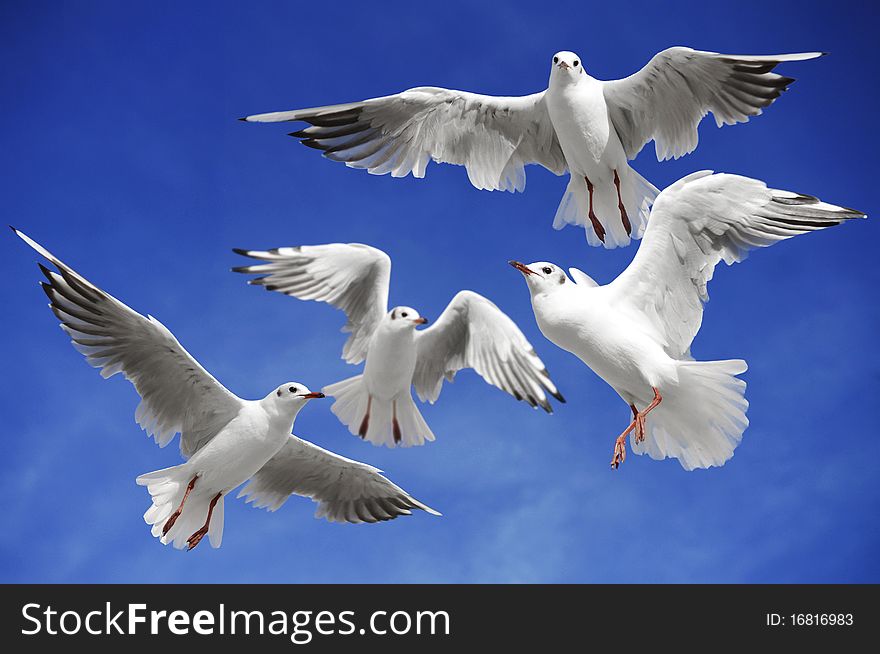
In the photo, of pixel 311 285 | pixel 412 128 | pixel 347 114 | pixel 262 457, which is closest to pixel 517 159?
pixel 412 128

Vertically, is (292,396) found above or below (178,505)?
above

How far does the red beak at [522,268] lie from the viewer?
4586 mm

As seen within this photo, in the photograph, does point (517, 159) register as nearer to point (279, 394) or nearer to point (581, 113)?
point (581, 113)

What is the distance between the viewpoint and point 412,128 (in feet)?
18.8

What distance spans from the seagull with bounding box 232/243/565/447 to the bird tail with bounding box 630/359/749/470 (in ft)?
2.49

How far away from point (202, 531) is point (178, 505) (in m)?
0.19

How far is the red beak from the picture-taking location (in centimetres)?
459

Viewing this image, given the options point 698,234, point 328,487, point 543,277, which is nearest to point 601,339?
point 543,277

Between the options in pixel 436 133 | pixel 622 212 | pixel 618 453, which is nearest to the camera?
pixel 618 453

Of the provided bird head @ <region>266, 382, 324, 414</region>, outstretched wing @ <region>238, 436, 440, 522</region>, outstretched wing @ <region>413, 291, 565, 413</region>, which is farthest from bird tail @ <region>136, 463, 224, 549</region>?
outstretched wing @ <region>413, 291, 565, 413</region>

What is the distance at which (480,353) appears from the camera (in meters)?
5.18

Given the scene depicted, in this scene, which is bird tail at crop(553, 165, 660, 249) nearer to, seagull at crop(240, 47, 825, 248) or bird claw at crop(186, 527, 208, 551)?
seagull at crop(240, 47, 825, 248)

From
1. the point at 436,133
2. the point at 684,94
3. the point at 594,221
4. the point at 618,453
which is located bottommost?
the point at 618,453

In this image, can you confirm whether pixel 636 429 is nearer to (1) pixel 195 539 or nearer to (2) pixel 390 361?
(2) pixel 390 361
